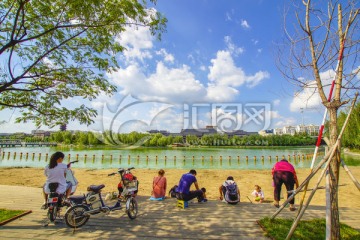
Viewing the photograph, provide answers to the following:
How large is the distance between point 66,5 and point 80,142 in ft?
296

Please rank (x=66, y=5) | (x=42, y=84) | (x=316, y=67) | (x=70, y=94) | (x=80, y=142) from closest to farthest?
(x=316, y=67), (x=66, y=5), (x=42, y=84), (x=70, y=94), (x=80, y=142)

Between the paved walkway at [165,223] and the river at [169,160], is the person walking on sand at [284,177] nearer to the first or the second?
the paved walkway at [165,223]

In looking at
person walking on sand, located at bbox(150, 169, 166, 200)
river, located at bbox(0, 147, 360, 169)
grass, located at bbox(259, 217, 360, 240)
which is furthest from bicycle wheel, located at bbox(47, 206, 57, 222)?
river, located at bbox(0, 147, 360, 169)

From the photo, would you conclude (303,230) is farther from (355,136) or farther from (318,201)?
(355,136)

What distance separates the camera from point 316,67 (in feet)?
14.1

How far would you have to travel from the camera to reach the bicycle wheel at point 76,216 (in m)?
4.73

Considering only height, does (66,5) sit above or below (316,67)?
above

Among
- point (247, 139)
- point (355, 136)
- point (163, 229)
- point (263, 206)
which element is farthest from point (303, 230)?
point (247, 139)

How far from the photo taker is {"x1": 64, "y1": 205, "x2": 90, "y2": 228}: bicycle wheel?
186 inches

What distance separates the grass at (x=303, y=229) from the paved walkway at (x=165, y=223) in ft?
0.82

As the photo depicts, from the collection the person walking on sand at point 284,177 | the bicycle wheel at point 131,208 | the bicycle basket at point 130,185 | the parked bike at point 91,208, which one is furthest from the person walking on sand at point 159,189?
the person walking on sand at point 284,177

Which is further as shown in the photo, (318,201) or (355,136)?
(355,136)

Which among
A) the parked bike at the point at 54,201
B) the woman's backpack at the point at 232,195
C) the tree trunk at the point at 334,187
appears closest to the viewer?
the tree trunk at the point at 334,187

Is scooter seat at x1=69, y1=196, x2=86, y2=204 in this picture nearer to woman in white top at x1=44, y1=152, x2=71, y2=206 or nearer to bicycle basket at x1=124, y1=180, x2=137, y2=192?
woman in white top at x1=44, y1=152, x2=71, y2=206
